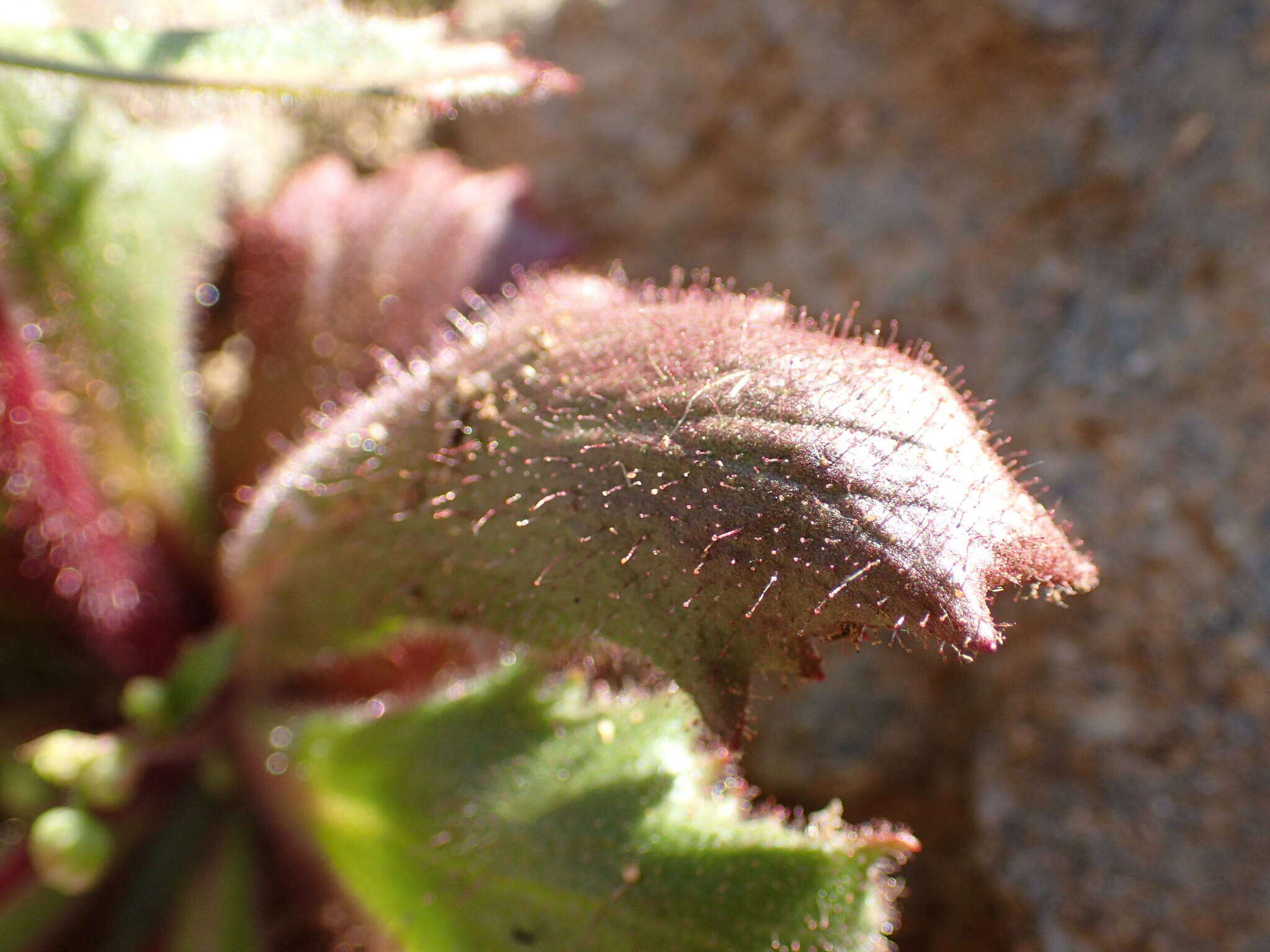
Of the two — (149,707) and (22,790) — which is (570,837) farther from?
(22,790)

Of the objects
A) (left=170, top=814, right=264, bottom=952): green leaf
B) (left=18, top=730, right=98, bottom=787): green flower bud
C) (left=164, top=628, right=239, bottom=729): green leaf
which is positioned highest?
(left=164, top=628, right=239, bottom=729): green leaf

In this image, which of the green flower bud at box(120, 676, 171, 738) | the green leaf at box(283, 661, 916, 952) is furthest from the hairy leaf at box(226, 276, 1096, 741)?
the green flower bud at box(120, 676, 171, 738)

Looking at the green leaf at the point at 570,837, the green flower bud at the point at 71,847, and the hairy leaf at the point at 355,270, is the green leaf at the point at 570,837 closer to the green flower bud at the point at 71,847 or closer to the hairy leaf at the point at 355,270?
the green flower bud at the point at 71,847

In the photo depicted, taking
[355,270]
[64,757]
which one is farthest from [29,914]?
[355,270]

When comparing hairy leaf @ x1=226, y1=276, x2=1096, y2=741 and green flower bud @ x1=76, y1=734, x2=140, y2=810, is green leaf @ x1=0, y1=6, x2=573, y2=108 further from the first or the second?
green flower bud @ x1=76, y1=734, x2=140, y2=810

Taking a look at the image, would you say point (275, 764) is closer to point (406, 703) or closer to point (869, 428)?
point (406, 703)

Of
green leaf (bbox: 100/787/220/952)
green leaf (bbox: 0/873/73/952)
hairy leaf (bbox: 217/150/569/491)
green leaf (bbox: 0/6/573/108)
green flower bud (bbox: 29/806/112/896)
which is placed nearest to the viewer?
green leaf (bbox: 0/6/573/108)
